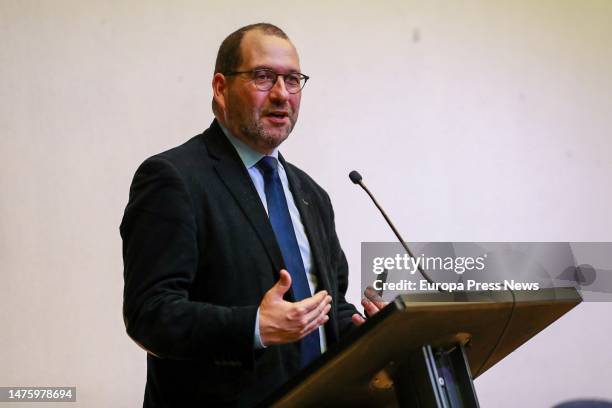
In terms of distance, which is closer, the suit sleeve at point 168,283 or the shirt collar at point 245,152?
the suit sleeve at point 168,283

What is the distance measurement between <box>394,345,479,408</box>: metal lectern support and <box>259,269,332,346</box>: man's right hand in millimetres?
174

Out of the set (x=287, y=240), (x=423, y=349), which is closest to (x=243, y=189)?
(x=287, y=240)

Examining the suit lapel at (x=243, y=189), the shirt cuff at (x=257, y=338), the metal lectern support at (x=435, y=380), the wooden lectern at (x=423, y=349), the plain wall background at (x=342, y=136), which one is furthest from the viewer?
the plain wall background at (x=342, y=136)

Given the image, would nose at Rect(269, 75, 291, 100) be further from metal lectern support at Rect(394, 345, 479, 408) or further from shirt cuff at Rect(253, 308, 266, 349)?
metal lectern support at Rect(394, 345, 479, 408)

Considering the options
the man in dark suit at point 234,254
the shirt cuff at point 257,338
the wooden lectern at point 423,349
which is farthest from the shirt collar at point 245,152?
the wooden lectern at point 423,349

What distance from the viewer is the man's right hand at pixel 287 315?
1516mm

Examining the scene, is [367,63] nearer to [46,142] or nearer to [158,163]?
[46,142]

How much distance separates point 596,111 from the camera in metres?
3.62

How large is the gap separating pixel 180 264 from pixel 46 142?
1.55 meters

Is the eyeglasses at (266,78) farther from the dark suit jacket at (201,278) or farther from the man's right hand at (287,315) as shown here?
the man's right hand at (287,315)

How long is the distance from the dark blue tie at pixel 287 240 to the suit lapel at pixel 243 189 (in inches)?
2.2

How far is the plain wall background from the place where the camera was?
3.11 m

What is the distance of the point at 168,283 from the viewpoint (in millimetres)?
1746

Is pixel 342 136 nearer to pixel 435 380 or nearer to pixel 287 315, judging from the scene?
pixel 287 315
